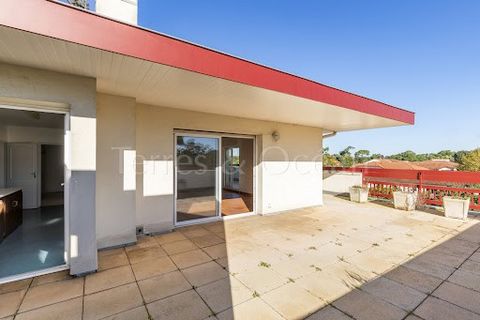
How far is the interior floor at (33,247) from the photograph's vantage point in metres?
3.21

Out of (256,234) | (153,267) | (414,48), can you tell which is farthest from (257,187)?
(414,48)

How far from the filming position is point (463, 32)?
21.6 ft

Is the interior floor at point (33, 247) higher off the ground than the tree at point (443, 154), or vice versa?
the tree at point (443, 154)

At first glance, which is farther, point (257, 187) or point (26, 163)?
point (26, 163)

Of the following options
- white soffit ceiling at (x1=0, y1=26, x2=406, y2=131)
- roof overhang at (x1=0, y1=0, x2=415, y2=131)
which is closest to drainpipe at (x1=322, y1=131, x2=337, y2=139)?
white soffit ceiling at (x1=0, y1=26, x2=406, y2=131)

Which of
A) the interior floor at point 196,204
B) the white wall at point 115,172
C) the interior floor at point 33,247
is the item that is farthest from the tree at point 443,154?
the interior floor at point 33,247

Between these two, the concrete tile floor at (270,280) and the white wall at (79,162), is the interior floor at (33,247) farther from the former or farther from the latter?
the white wall at (79,162)

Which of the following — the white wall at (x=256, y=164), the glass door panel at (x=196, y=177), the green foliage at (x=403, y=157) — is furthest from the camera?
the green foliage at (x=403, y=157)

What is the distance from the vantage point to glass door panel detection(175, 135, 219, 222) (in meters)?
5.20

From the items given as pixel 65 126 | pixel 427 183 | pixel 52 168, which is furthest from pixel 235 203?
pixel 52 168

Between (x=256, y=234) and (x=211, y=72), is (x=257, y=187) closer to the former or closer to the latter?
(x=256, y=234)

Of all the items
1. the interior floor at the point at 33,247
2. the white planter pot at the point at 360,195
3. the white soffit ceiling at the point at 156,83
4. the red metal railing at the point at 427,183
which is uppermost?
the white soffit ceiling at the point at 156,83

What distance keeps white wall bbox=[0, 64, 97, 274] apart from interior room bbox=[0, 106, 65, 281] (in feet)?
1.96

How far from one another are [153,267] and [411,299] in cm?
323
